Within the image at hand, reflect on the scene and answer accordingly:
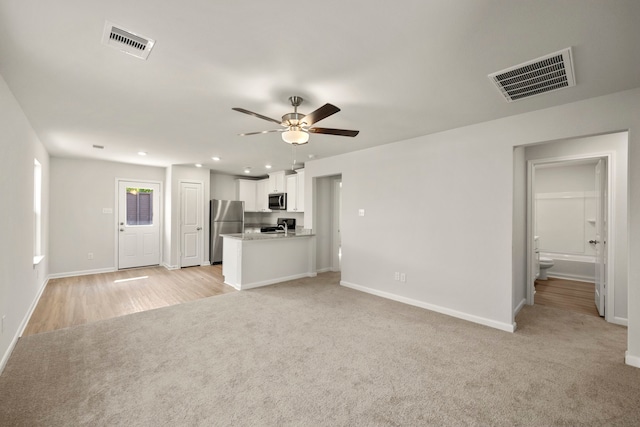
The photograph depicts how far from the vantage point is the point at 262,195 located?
7.75 m

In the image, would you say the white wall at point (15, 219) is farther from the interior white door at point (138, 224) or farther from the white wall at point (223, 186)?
the white wall at point (223, 186)

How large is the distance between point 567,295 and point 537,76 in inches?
164

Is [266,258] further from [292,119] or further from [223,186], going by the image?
[223,186]

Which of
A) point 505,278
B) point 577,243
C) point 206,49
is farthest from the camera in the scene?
point 577,243

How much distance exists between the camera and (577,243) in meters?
5.76

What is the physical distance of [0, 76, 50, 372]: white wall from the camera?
7.60ft

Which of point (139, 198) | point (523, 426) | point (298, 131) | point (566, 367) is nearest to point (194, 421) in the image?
point (523, 426)

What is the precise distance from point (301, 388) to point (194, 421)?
741 millimetres

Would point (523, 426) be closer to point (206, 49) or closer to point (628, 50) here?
point (628, 50)

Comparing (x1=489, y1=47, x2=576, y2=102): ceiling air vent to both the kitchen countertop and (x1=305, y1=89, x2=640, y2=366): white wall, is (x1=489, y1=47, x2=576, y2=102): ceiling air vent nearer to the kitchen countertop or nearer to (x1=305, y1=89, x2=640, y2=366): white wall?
(x1=305, y1=89, x2=640, y2=366): white wall

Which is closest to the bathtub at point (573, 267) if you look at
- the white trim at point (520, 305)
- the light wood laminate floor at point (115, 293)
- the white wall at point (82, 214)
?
the white trim at point (520, 305)

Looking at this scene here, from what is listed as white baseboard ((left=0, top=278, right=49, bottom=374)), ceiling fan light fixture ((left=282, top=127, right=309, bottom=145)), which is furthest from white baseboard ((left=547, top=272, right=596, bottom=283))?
white baseboard ((left=0, top=278, right=49, bottom=374))

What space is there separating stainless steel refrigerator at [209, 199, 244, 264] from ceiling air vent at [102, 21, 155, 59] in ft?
18.2

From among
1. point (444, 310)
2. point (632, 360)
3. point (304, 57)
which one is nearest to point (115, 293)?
point (304, 57)
